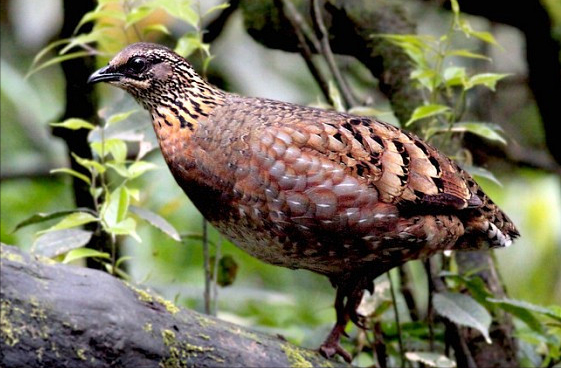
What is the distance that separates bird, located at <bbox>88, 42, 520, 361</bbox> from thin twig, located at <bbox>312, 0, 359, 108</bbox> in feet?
3.33

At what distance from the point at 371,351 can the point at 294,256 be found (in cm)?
122

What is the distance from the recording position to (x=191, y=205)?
19.2 ft

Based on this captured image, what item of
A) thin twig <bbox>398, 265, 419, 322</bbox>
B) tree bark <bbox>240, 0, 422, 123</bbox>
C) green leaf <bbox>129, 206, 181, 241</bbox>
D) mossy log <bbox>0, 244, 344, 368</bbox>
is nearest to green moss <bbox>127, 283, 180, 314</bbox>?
mossy log <bbox>0, 244, 344, 368</bbox>

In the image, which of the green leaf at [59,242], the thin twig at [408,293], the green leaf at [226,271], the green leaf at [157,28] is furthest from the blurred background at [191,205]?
the green leaf at [59,242]

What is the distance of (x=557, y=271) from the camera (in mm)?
6188

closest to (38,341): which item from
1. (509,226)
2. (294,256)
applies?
(294,256)

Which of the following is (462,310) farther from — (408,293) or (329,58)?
(329,58)

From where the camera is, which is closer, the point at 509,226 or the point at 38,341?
the point at 38,341

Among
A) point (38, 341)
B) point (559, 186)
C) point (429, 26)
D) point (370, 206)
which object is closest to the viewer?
point (38, 341)

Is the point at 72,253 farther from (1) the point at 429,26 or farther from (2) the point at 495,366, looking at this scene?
(1) the point at 429,26

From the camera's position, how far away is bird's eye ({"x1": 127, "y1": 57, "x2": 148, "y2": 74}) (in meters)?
3.54

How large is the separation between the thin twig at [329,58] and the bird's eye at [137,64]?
3.81 feet

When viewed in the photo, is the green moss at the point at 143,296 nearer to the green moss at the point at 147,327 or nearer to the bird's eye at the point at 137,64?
the green moss at the point at 147,327

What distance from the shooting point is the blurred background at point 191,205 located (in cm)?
537
